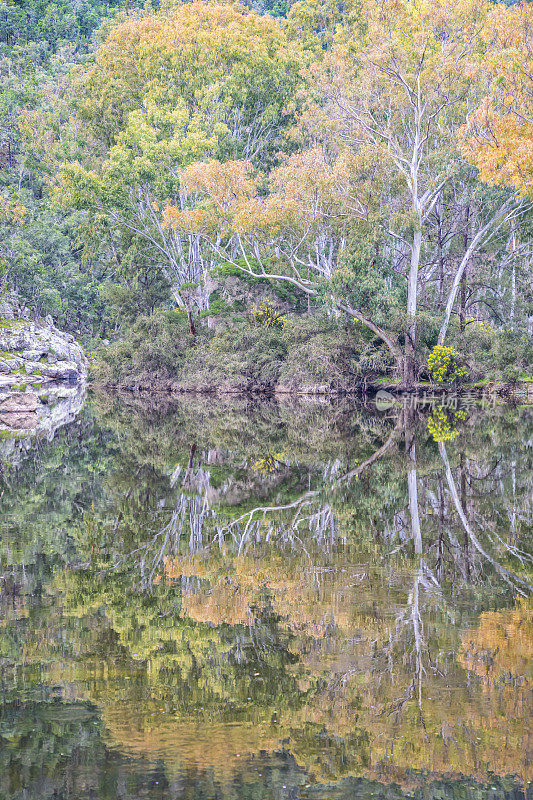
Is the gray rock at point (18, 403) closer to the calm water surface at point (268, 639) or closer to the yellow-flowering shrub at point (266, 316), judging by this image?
the yellow-flowering shrub at point (266, 316)

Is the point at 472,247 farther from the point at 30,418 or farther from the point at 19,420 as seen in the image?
the point at 19,420

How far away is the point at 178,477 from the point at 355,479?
2641 mm

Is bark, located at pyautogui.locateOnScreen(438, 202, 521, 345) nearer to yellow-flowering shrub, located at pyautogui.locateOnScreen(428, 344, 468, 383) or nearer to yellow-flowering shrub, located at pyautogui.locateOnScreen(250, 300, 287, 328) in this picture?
yellow-flowering shrub, located at pyautogui.locateOnScreen(428, 344, 468, 383)

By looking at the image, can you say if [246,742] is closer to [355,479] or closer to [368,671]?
[368,671]

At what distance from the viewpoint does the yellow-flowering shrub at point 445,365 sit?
1267 inches

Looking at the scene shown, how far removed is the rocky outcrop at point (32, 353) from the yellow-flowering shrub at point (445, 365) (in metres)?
19.8

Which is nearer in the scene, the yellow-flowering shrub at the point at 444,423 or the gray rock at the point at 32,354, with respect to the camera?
the yellow-flowering shrub at the point at 444,423

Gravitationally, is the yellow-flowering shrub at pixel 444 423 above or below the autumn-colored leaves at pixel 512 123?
below

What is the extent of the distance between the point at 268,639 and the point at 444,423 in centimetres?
1647

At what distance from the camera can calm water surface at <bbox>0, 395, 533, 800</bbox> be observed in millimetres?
3484

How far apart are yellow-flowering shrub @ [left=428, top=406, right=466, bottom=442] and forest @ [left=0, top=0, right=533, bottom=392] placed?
6007 millimetres

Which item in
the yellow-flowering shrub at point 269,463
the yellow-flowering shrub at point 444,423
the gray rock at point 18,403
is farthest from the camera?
the gray rock at point 18,403

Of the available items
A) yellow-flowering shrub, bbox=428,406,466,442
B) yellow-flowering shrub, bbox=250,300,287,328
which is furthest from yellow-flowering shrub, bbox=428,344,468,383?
yellow-flowering shrub, bbox=250,300,287,328

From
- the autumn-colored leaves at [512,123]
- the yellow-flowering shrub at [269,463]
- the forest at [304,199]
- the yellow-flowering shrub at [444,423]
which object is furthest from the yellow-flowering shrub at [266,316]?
the yellow-flowering shrub at [269,463]
